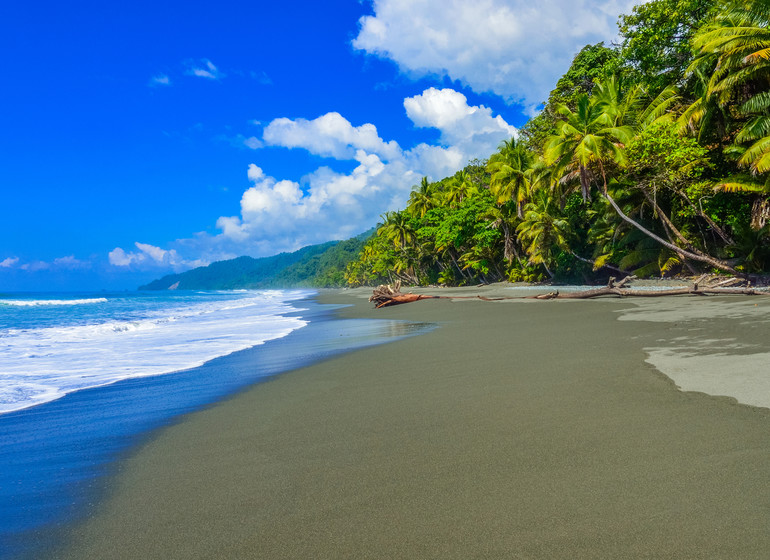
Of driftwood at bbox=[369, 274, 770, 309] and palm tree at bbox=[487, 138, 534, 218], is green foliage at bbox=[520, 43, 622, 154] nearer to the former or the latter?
palm tree at bbox=[487, 138, 534, 218]

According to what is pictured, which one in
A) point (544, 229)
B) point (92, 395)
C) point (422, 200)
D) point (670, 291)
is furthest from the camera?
point (422, 200)

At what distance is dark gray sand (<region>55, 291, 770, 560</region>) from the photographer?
6.33 feet

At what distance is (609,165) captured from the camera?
1795cm

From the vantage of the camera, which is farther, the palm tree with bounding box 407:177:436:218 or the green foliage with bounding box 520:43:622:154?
the palm tree with bounding box 407:177:436:218

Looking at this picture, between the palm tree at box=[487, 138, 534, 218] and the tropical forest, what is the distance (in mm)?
86

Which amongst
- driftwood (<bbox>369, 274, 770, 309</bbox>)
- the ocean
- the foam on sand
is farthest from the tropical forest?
the ocean

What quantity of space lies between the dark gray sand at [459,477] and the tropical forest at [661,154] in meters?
12.7

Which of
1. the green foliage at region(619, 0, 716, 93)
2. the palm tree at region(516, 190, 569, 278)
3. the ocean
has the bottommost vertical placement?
the ocean

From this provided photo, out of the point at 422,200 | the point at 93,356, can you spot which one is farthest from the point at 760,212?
the point at 422,200

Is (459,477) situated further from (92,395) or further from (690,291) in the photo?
(690,291)

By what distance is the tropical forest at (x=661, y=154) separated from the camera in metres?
13.3

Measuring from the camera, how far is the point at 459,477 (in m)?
2.49

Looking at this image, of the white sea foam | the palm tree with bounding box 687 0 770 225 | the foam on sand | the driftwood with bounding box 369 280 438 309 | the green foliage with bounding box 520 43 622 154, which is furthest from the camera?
the green foliage with bounding box 520 43 622 154

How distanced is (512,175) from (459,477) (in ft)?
104
